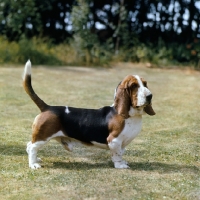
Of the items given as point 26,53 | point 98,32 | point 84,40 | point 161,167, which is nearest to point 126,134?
point 161,167

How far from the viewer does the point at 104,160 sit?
5.76m

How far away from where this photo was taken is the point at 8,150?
6.14 meters

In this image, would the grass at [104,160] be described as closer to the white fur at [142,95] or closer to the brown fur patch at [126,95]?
the brown fur patch at [126,95]

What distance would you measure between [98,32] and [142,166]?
1778cm

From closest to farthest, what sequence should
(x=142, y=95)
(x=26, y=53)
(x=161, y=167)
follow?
Answer: (x=142, y=95) → (x=161, y=167) → (x=26, y=53)

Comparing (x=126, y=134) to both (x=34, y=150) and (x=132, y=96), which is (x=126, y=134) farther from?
(x=34, y=150)

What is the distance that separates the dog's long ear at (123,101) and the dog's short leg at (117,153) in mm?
332

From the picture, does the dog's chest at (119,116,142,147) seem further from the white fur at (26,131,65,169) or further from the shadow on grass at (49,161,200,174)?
the white fur at (26,131,65,169)

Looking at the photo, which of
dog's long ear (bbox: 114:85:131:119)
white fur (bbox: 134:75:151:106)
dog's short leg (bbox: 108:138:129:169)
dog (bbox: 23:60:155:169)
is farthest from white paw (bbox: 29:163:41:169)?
white fur (bbox: 134:75:151:106)

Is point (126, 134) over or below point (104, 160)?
over

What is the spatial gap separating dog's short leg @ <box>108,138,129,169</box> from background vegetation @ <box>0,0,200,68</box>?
12550mm

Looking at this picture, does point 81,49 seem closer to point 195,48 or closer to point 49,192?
point 195,48

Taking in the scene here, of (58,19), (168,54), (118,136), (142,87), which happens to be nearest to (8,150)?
(118,136)

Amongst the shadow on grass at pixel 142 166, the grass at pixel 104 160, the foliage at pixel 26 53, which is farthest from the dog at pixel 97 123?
the foliage at pixel 26 53
